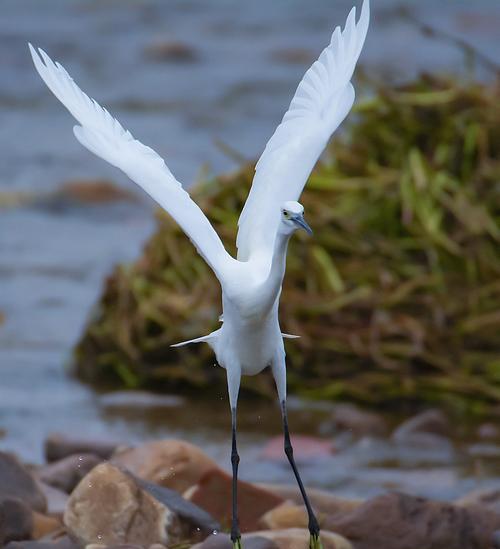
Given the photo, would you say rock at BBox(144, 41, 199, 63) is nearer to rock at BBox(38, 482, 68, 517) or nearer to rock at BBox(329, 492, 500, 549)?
rock at BBox(38, 482, 68, 517)

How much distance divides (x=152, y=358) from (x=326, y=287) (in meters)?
0.95

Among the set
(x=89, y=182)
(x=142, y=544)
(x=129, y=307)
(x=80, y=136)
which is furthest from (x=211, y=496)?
(x=89, y=182)

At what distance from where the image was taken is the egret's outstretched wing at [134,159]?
4.27m

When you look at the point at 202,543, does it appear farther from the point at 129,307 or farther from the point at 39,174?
the point at 39,174

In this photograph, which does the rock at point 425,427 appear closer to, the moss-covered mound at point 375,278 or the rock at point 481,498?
the moss-covered mound at point 375,278

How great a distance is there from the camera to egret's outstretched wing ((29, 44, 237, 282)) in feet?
14.0

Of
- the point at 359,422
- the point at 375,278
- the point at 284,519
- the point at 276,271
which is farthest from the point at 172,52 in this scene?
the point at 276,271

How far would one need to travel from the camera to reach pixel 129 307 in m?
7.59

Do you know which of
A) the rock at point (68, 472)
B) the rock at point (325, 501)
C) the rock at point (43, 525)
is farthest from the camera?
the rock at point (68, 472)

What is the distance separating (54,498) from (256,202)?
4.77 feet

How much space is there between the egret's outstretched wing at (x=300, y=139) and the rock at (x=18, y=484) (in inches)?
45.5

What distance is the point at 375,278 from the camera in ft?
23.7

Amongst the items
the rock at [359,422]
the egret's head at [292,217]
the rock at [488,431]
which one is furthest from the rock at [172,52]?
the egret's head at [292,217]

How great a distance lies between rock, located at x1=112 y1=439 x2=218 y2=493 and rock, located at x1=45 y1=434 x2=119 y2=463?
1.17ft
